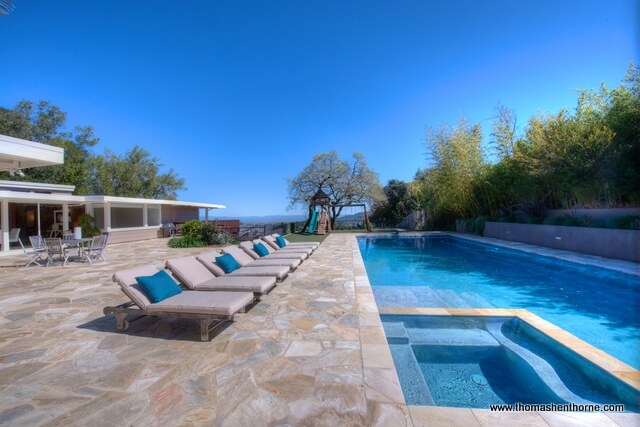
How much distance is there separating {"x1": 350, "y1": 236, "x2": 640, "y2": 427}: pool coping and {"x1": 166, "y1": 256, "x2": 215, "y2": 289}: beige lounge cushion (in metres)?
2.53

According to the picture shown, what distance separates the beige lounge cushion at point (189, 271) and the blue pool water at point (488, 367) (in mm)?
2955

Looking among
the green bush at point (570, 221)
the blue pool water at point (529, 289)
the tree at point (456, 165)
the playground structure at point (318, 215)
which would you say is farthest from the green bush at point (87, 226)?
the green bush at point (570, 221)

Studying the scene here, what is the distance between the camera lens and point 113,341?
10.8 feet

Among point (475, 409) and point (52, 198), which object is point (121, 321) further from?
point (52, 198)

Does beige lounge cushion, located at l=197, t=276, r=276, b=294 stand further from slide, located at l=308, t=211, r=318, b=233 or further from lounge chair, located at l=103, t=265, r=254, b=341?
slide, located at l=308, t=211, r=318, b=233

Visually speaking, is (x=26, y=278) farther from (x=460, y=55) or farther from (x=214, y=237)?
(x=460, y=55)

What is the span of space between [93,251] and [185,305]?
8425 millimetres

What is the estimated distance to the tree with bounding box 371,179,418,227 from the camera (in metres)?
26.5

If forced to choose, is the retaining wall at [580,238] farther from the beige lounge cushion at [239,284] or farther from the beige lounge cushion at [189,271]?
the beige lounge cushion at [189,271]

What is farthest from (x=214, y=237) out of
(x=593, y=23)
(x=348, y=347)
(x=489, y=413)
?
(x=593, y=23)

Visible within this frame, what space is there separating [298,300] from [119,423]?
9.84ft

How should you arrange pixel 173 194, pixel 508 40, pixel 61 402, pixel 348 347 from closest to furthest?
pixel 61 402 → pixel 348 347 → pixel 508 40 → pixel 173 194

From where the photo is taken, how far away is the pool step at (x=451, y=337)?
12.2 ft

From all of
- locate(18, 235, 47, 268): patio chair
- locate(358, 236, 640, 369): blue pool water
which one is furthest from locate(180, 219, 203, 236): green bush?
locate(358, 236, 640, 369): blue pool water
